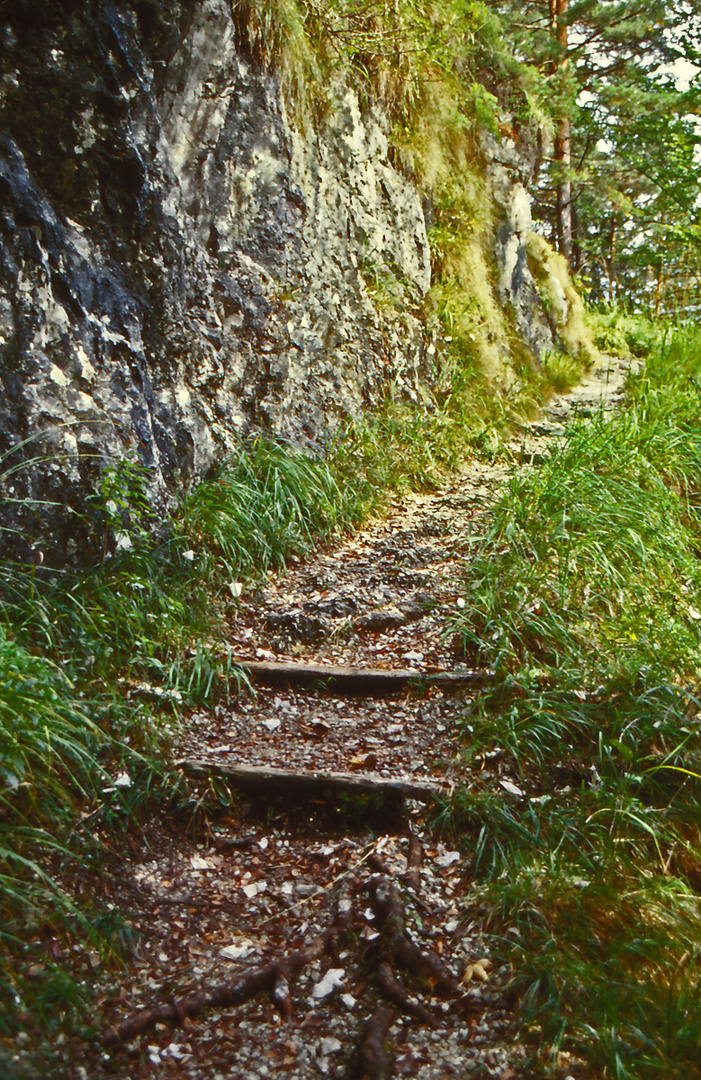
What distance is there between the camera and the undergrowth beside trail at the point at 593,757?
2.14 meters

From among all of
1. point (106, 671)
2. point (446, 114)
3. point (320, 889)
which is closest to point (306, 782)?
point (320, 889)

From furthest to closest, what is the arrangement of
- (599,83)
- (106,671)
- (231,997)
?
(599,83) < (106,671) < (231,997)

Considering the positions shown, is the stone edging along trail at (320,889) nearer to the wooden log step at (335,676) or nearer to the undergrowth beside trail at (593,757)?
the wooden log step at (335,676)

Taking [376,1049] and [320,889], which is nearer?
[376,1049]

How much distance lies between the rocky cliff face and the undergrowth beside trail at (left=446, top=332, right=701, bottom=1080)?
2186 millimetres

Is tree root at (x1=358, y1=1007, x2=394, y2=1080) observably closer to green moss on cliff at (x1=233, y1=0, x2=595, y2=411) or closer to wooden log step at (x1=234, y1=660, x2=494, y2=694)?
wooden log step at (x1=234, y1=660, x2=494, y2=694)

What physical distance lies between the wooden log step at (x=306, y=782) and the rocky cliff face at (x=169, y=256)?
5.07 ft

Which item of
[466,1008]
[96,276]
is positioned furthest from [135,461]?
[466,1008]

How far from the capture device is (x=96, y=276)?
167 inches

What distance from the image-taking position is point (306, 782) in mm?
3088

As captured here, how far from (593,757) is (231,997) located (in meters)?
1.76

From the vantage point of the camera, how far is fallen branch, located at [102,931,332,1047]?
2.07m

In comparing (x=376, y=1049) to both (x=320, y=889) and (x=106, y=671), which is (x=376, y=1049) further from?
(x=106, y=671)

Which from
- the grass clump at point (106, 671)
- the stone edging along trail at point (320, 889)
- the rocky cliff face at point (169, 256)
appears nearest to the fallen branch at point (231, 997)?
the stone edging along trail at point (320, 889)
